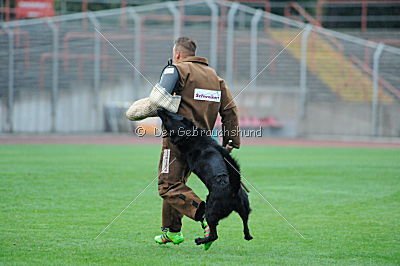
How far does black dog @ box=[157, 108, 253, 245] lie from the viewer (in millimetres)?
6129

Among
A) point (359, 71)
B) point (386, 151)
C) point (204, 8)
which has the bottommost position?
point (386, 151)

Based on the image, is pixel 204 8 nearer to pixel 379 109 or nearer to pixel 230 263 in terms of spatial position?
pixel 379 109

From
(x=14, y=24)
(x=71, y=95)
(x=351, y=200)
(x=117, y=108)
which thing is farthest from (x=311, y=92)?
(x=351, y=200)

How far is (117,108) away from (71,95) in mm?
1767

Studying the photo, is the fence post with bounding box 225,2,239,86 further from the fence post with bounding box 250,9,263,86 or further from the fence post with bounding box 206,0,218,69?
the fence post with bounding box 250,9,263,86

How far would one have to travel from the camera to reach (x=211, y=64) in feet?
84.3

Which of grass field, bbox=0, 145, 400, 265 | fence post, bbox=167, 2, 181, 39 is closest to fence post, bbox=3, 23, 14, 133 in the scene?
fence post, bbox=167, 2, 181, 39

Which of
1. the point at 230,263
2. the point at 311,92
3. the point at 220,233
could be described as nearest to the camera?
the point at 230,263

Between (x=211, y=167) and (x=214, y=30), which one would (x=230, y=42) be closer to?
(x=214, y=30)

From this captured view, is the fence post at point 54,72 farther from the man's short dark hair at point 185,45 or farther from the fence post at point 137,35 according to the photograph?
the man's short dark hair at point 185,45

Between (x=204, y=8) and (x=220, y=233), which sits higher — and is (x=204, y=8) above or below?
above

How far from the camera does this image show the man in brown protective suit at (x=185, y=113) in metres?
6.51

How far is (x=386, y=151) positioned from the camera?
2069 centimetres

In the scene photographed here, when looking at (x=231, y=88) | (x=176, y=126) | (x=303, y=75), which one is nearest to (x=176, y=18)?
(x=231, y=88)
